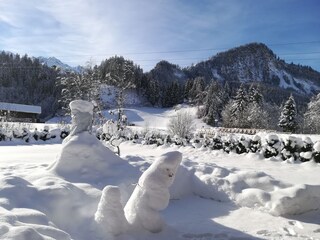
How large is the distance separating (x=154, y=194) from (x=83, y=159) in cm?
284

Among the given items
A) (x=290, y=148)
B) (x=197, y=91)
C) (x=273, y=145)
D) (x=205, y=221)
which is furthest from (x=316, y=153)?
(x=197, y=91)

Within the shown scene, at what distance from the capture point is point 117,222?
14.7 feet

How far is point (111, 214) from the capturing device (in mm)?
4484

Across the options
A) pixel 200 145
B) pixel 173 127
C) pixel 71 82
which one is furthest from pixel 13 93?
pixel 200 145

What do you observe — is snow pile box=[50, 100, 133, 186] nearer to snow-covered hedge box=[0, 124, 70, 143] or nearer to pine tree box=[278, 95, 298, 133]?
snow-covered hedge box=[0, 124, 70, 143]

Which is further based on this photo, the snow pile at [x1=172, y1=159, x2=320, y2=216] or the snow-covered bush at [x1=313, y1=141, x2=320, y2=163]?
the snow-covered bush at [x1=313, y1=141, x2=320, y2=163]

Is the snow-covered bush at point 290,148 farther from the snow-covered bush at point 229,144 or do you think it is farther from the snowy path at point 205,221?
the snowy path at point 205,221

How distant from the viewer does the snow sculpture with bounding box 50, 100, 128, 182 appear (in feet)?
22.3

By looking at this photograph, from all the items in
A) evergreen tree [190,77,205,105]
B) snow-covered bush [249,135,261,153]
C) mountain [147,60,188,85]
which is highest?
mountain [147,60,188,85]

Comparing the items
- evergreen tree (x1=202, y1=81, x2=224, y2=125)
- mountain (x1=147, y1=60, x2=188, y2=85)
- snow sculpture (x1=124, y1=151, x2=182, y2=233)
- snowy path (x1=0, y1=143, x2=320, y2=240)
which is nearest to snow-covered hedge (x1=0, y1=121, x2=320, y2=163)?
snowy path (x1=0, y1=143, x2=320, y2=240)

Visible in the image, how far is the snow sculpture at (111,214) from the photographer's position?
14.6 feet

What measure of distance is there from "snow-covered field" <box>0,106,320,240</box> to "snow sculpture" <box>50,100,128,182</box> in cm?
2

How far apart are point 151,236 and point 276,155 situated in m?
8.19

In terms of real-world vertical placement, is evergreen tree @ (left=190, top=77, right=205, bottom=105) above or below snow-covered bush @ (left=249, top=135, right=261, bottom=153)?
above
